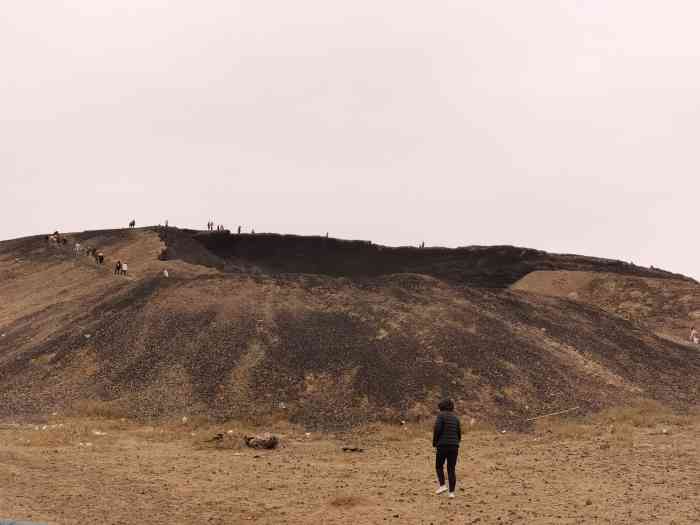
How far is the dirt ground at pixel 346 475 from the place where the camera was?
1254 cm

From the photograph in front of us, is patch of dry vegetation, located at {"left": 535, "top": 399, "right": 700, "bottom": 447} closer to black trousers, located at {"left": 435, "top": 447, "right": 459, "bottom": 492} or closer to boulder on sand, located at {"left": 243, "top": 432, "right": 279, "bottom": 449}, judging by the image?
black trousers, located at {"left": 435, "top": 447, "right": 459, "bottom": 492}

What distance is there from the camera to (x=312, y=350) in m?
25.4

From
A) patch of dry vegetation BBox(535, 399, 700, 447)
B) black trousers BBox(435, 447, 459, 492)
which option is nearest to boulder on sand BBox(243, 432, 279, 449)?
black trousers BBox(435, 447, 459, 492)

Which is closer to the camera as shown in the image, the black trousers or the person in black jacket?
the person in black jacket

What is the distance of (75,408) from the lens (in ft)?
73.5

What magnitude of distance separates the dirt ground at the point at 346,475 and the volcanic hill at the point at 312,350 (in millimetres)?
1718

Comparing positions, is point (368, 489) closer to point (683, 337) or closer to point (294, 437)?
point (294, 437)

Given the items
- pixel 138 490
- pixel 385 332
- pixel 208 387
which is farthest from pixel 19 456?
pixel 385 332

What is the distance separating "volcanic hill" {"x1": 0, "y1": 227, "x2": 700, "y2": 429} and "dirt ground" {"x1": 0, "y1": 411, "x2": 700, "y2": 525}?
1718 mm

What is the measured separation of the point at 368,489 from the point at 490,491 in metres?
2.39

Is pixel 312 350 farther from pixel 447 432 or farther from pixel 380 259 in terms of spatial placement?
pixel 380 259

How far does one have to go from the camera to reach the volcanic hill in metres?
22.9

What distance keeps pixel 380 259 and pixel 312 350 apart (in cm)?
3008

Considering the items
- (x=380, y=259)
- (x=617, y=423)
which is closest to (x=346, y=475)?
(x=617, y=423)
